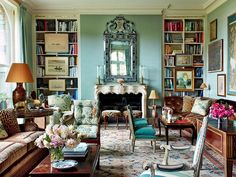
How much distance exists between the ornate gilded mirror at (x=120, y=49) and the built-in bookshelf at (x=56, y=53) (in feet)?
Result: 3.20

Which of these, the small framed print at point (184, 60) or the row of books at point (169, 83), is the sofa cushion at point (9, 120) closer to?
the row of books at point (169, 83)

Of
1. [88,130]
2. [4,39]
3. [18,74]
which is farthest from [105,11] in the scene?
[88,130]

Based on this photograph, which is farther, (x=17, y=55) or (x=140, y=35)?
(x=140, y=35)

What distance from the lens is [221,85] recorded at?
7219 millimetres

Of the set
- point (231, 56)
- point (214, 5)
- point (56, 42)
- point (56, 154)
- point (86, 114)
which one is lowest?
point (56, 154)

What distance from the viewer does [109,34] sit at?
8.48 meters

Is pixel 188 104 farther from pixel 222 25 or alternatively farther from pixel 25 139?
pixel 25 139

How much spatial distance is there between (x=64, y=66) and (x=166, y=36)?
3226 mm

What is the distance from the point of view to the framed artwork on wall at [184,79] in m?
8.60

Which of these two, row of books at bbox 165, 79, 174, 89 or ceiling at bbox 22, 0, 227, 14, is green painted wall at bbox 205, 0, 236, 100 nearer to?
ceiling at bbox 22, 0, 227, 14

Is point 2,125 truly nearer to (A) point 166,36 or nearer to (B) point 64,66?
(B) point 64,66

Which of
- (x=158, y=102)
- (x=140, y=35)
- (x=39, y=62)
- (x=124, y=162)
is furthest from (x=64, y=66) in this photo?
(x=124, y=162)

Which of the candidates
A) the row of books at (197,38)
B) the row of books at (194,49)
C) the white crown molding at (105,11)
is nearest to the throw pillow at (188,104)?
the row of books at (194,49)

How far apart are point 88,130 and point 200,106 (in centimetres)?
343
